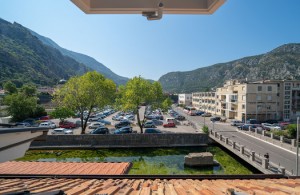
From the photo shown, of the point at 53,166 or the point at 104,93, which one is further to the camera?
the point at 104,93

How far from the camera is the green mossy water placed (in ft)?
61.8

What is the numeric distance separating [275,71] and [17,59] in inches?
6784

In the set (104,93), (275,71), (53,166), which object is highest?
(275,71)

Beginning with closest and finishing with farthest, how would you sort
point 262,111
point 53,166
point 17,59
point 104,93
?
point 53,166, point 104,93, point 262,111, point 17,59

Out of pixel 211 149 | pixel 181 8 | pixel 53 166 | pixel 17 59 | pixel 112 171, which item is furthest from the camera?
pixel 17 59

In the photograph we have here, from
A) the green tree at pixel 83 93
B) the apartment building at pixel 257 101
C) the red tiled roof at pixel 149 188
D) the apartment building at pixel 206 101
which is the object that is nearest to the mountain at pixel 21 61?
the apartment building at pixel 206 101

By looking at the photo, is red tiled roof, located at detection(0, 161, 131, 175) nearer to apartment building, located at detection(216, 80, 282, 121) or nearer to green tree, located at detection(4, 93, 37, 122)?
green tree, located at detection(4, 93, 37, 122)

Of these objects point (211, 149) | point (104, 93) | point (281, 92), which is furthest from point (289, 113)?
point (104, 93)

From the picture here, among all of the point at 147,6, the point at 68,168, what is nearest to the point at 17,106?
the point at 68,168

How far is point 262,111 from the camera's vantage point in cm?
5134

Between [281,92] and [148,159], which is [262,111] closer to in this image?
[281,92]

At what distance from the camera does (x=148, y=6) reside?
282cm

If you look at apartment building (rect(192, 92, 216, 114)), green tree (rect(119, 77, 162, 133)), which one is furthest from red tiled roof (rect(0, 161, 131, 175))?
apartment building (rect(192, 92, 216, 114))

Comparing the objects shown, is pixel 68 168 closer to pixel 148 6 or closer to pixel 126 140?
pixel 148 6
